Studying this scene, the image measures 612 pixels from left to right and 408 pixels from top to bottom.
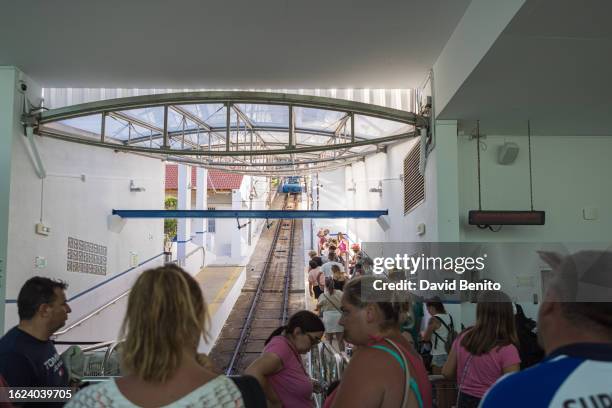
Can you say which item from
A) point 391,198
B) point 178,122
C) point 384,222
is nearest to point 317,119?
point 391,198

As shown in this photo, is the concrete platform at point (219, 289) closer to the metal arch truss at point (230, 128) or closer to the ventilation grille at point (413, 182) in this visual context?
the metal arch truss at point (230, 128)

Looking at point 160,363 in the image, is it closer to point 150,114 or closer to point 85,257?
point 85,257

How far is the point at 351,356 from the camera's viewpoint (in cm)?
258

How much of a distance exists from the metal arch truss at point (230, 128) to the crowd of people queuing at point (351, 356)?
5.38m

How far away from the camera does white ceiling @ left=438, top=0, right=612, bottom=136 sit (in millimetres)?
4977

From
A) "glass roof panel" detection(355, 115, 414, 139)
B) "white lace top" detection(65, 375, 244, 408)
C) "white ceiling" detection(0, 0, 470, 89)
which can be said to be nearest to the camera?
"white lace top" detection(65, 375, 244, 408)

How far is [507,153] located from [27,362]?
296 inches

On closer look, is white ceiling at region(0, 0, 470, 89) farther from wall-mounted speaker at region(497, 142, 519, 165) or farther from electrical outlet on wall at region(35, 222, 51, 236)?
electrical outlet on wall at region(35, 222, 51, 236)

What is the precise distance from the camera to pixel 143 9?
21.6 ft

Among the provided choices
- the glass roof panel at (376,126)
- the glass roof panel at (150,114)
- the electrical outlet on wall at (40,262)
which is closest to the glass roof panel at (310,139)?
the glass roof panel at (376,126)

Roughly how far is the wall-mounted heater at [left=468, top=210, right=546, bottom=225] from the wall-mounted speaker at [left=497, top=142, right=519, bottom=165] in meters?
0.91

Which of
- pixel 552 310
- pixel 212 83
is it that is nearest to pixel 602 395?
pixel 552 310

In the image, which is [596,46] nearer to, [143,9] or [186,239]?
[143,9]

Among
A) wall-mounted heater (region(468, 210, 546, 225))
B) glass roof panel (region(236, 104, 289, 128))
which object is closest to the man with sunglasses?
wall-mounted heater (region(468, 210, 546, 225))
